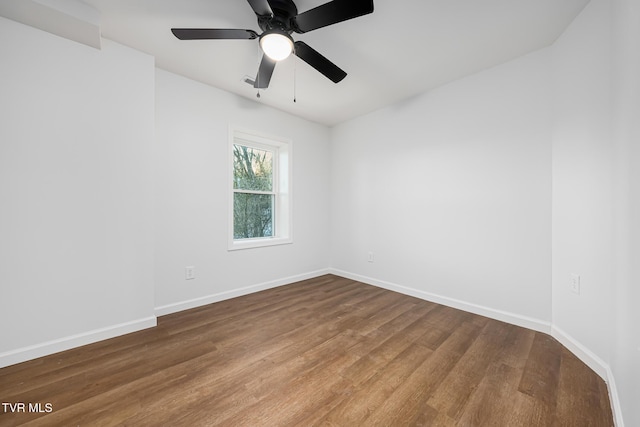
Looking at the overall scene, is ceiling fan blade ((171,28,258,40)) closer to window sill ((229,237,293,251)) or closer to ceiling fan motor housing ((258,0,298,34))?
ceiling fan motor housing ((258,0,298,34))

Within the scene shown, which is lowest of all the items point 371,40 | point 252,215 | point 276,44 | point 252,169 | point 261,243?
point 261,243

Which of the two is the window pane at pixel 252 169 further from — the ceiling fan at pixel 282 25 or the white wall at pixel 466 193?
the ceiling fan at pixel 282 25

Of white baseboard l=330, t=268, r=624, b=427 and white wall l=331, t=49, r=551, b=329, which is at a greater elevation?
white wall l=331, t=49, r=551, b=329

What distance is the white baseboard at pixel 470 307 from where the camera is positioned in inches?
90.1

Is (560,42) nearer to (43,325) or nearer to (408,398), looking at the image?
(408,398)

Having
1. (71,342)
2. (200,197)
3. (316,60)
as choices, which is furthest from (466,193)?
(71,342)

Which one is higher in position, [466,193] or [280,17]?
[280,17]

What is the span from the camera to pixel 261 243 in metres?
3.43

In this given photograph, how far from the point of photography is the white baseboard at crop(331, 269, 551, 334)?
2.29m

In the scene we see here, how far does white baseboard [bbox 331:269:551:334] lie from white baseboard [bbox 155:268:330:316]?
1.01m

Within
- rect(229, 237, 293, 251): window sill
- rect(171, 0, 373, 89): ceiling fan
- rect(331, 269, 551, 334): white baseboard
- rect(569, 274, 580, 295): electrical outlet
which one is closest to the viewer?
rect(171, 0, 373, 89): ceiling fan

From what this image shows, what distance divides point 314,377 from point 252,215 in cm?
238

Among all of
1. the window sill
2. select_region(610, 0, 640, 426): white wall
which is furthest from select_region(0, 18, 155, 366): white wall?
select_region(610, 0, 640, 426): white wall

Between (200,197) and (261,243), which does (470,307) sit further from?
(200,197)
